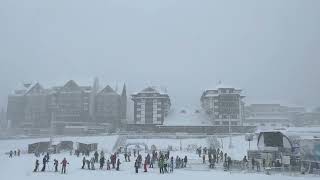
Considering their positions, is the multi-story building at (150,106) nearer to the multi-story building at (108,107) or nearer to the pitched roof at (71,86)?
the multi-story building at (108,107)

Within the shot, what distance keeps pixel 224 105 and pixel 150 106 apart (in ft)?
56.1

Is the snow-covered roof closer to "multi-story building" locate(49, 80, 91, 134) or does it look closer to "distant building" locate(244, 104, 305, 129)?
"multi-story building" locate(49, 80, 91, 134)

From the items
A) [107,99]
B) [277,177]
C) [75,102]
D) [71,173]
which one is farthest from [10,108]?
[277,177]

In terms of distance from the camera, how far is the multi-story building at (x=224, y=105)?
9538 centimetres

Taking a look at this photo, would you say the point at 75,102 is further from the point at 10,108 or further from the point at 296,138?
the point at 296,138

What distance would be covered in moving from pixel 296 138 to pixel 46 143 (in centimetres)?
3601

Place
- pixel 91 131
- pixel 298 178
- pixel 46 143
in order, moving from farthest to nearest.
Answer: pixel 91 131 → pixel 46 143 → pixel 298 178

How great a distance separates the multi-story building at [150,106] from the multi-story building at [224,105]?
35.8 ft

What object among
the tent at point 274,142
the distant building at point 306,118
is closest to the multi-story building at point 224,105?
the distant building at point 306,118

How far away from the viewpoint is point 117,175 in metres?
29.0

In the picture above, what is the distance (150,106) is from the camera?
9688 cm

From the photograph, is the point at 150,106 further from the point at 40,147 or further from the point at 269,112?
the point at 269,112

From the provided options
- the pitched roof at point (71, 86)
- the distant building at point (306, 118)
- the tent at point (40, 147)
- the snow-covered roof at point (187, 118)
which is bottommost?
the tent at point (40, 147)

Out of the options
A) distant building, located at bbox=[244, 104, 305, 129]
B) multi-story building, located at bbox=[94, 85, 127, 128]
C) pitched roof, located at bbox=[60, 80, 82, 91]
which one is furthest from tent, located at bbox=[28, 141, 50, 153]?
distant building, located at bbox=[244, 104, 305, 129]
